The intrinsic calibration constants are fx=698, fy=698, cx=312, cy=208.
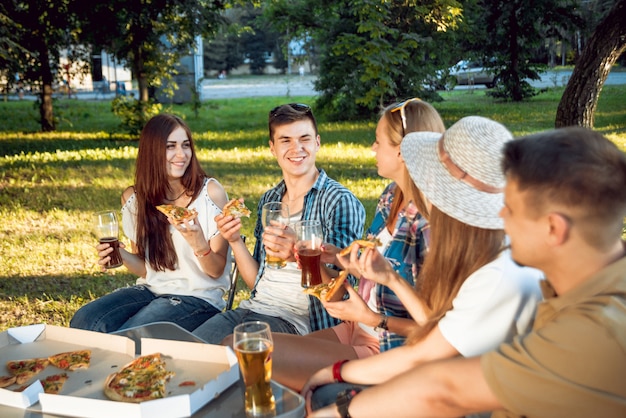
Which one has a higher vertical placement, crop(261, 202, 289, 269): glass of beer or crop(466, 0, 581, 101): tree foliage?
crop(466, 0, 581, 101): tree foliage

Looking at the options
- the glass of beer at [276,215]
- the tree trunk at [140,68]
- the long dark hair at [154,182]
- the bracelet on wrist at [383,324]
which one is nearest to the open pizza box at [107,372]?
the bracelet on wrist at [383,324]

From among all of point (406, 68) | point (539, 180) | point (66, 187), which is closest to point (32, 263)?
point (66, 187)

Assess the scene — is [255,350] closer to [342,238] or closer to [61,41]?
[342,238]

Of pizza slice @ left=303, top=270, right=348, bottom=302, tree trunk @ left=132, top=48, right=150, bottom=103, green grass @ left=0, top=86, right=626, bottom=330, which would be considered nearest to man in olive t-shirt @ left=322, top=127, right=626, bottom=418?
pizza slice @ left=303, top=270, right=348, bottom=302

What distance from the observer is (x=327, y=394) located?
2676 millimetres

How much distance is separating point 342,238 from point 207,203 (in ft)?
3.15

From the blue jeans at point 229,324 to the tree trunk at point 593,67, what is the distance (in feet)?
19.8

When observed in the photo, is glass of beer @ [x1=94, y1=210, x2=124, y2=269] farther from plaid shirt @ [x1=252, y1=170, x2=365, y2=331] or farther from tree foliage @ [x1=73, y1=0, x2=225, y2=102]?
tree foliage @ [x1=73, y1=0, x2=225, y2=102]

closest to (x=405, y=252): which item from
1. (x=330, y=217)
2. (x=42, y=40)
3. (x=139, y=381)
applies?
(x=330, y=217)

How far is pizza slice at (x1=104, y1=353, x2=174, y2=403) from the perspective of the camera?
242 cm

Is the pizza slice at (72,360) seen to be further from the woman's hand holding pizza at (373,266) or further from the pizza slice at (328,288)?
the woman's hand holding pizza at (373,266)

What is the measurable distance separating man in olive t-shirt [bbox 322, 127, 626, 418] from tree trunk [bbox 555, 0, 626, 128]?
6.83 m

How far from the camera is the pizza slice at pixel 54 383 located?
8.25 ft

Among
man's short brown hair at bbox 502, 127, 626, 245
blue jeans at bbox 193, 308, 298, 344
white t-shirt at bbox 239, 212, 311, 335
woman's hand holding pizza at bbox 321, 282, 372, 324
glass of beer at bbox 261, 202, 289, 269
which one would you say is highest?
man's short brown hair at bbox 502, 127, 626, 245
